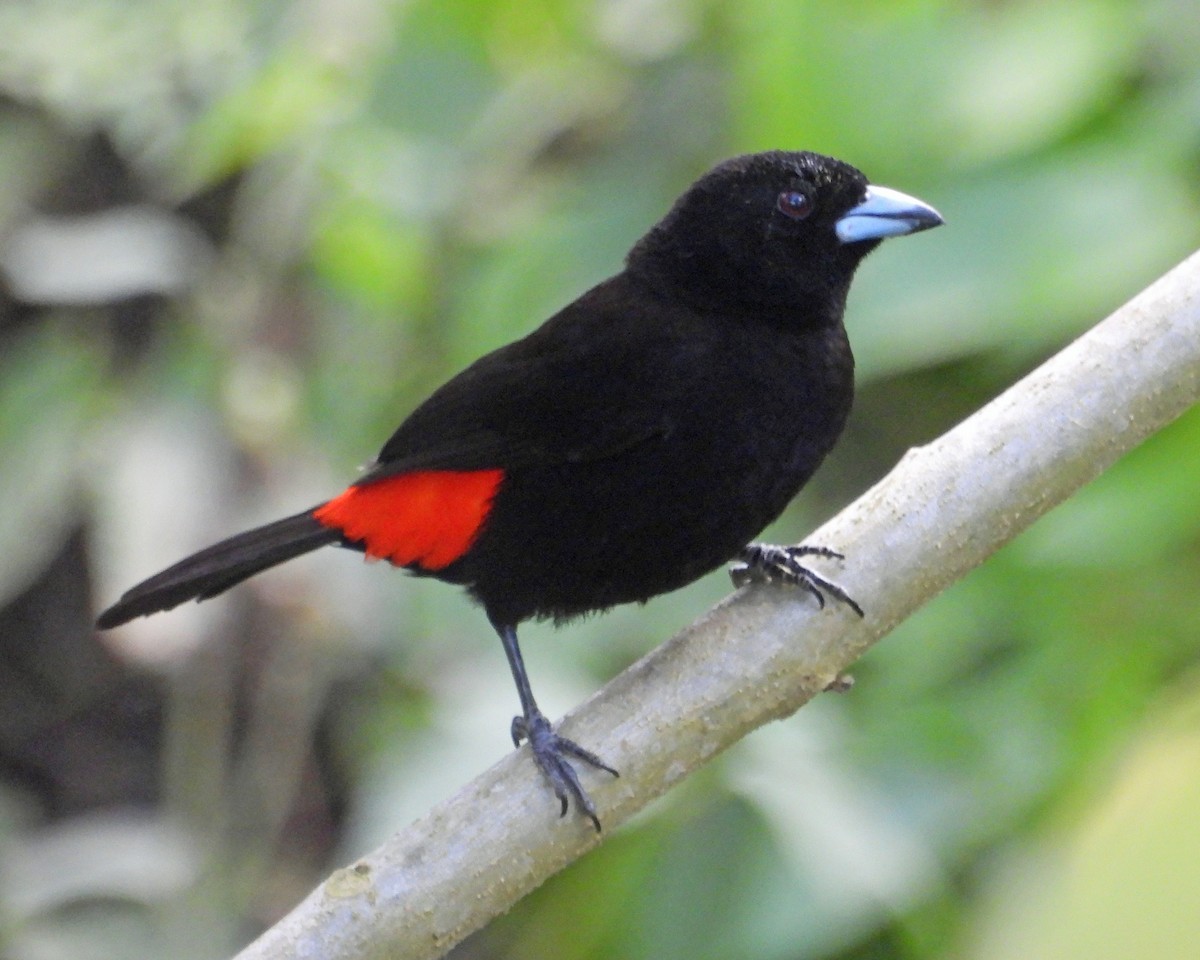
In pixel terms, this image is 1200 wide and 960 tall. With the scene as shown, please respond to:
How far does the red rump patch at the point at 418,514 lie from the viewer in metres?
2.81

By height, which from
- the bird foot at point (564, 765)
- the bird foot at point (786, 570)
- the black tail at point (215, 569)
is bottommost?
the bird foot at point (564, 765)

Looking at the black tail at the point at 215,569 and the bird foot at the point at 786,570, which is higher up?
the black tail at the point at 215,569

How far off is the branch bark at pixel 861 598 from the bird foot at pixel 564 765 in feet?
0.05

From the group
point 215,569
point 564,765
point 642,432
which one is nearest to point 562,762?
point 564,765

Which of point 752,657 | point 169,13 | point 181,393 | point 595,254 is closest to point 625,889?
point 752,657

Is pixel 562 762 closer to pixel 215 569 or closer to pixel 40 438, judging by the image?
pixel 215 569

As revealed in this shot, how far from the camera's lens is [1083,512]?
3207 millimetres

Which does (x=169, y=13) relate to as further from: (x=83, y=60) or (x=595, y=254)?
(x=595, y=254)

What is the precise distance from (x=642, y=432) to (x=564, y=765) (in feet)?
1.94

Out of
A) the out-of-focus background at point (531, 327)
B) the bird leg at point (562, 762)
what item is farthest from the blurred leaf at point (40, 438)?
the bird leg at point (562, 762)

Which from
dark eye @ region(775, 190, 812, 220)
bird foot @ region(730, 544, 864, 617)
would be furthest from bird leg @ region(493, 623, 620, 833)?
dark eye @ region(775, 190, 812, 220)

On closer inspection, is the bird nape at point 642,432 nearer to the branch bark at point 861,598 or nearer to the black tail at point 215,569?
the black tail at point 215,569

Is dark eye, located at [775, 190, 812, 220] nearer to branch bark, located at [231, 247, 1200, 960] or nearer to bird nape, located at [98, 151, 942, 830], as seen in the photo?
bird nape, located at [98, 151, 942, 830]

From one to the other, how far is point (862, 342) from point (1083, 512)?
0.54 metres
